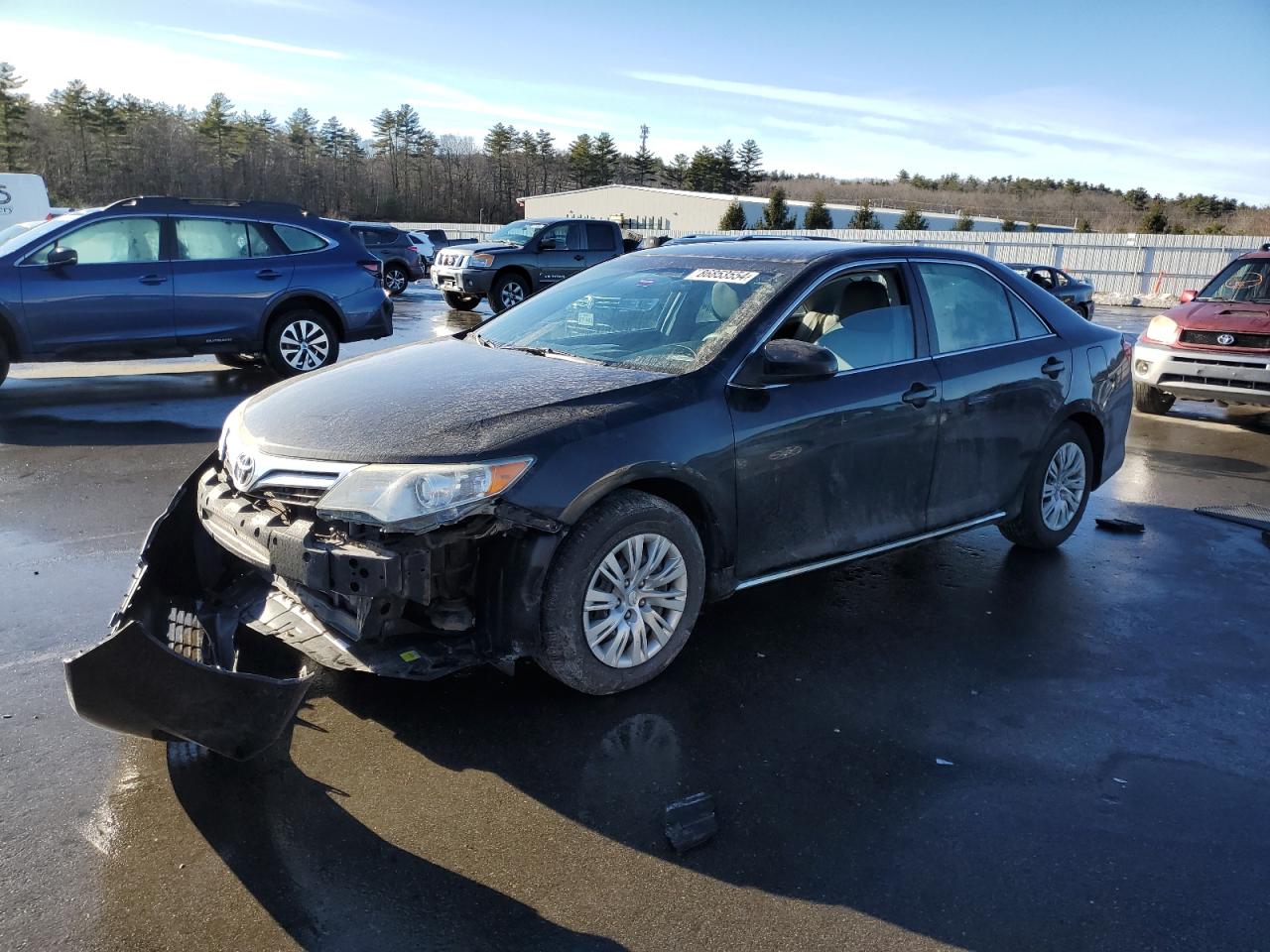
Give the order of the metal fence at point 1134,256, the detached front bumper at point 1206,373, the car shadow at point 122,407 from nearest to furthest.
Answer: the car shadow at point 122,407 < the detached front bumper at point 1206,373 < the metal fence at point 1134,256

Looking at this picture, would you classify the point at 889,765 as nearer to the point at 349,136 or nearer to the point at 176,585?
the point at 176,585

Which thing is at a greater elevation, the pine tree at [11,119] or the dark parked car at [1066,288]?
the pine tree at [11,119]

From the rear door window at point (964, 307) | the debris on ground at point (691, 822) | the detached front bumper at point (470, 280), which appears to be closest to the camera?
the debris on ground at point (691, 822)

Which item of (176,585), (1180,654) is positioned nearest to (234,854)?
(176,585)

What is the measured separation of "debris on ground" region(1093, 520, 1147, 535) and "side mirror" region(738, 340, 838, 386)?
3404 mm

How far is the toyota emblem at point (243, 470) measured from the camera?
11.5 feet

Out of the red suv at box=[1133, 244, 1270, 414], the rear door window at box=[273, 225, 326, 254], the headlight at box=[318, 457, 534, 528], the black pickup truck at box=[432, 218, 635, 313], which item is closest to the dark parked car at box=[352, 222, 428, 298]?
the black pickup truck at box=[432, 218, 635, 313]

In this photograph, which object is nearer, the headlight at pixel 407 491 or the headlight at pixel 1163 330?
the headlight at pixel 407 491

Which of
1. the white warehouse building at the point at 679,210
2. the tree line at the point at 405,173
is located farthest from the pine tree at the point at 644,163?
the white warehouse building at the point at 679,210

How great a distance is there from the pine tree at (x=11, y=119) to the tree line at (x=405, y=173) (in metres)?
0.08

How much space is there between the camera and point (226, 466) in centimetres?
378

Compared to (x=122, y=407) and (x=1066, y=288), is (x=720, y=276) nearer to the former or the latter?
(x=122, y=407)

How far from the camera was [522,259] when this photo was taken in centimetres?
1878

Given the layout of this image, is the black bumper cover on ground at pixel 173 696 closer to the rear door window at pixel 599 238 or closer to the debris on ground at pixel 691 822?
the debris on ground at pixel 691 822
